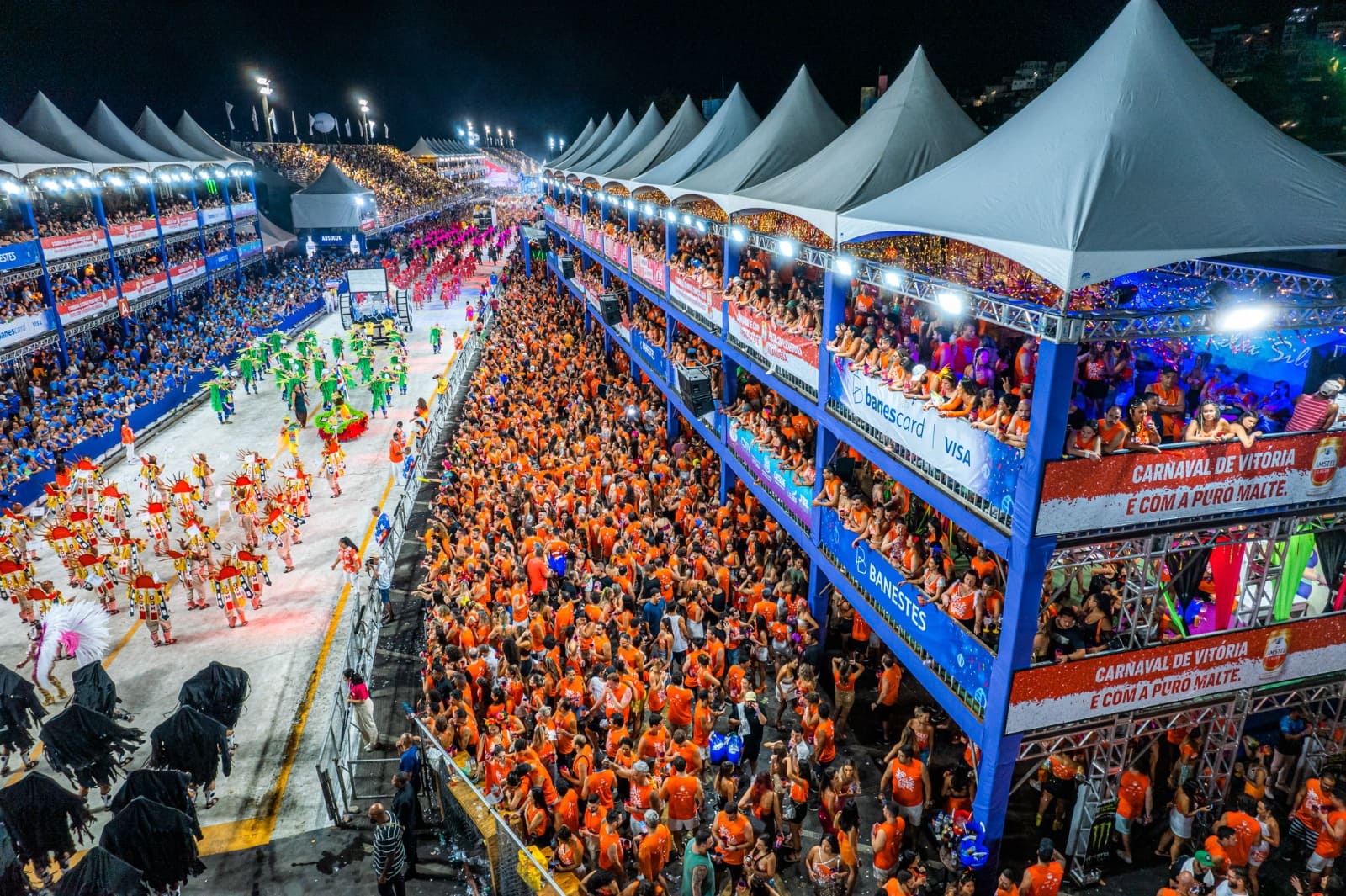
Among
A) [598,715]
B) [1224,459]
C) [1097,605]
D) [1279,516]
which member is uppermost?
[1224,459]

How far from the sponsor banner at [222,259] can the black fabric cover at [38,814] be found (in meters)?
38.4

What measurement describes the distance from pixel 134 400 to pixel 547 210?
26.3 m

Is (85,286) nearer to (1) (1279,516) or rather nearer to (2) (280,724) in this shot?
(2) (280,724)

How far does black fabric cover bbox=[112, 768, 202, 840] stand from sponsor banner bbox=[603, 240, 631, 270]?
1827 cm

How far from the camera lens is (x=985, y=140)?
30.2ft

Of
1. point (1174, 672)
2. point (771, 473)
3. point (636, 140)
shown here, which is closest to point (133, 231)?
point (636, 140)

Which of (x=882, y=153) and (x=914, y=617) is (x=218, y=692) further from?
(x=882, y=153)

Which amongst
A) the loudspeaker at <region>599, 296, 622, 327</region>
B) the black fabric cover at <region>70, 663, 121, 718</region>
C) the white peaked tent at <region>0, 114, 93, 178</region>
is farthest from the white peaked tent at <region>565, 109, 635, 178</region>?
the black fabric cover at <region>70, 663, 121, 718</region>

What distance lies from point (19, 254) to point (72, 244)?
12.3 ft

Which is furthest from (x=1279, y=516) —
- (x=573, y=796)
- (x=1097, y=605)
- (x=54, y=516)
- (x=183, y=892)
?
(x=54, y=516)

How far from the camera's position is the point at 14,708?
11219 mm

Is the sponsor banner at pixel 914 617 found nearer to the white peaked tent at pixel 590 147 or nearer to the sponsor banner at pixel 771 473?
the sponsor banner at pixel 771 473

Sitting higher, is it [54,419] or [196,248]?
[196,248]

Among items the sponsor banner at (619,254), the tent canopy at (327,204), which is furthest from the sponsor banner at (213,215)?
the sponsor banner at (619,254)
